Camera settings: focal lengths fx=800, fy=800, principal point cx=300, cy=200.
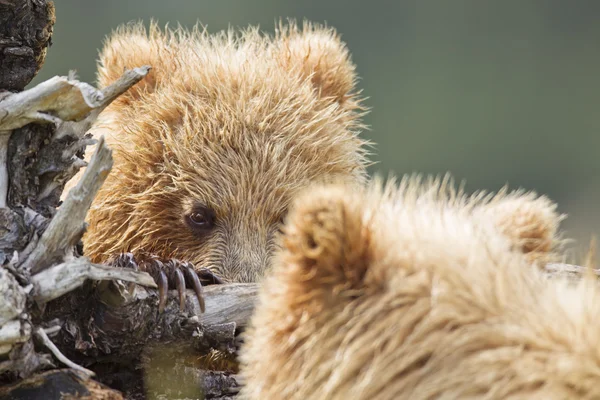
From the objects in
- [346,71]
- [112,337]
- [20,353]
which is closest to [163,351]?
[112,337]

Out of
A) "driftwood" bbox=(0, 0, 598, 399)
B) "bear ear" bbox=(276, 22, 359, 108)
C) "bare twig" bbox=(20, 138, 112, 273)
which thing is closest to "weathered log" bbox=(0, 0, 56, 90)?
"driftwood" bbox=(0, 0, 598, 399)

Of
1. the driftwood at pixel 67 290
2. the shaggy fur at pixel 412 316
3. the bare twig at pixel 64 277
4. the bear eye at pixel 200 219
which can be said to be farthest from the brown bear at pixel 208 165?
the shaggy fur at pixel 412 316

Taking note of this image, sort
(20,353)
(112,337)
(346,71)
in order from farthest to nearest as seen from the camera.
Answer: (346,71)
(112,337)
(20,353)

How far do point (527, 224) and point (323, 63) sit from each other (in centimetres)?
53

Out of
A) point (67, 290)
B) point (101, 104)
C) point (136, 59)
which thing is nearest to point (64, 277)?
point (67, 290)

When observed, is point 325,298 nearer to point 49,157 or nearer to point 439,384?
point 439,384

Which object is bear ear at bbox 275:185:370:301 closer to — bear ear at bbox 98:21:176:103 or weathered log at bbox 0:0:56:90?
weathered log at bbox 0:0:56:90

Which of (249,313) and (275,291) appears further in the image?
(249,313)

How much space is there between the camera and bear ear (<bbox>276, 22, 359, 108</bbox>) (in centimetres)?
109

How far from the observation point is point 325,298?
0.49 m

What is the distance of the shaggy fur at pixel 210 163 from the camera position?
0.94 meters

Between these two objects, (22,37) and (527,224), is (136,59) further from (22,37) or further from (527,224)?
(527,224)

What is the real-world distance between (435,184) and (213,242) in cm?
42

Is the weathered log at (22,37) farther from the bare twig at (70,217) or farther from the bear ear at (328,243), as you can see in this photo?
the bear ear at (328,243)
